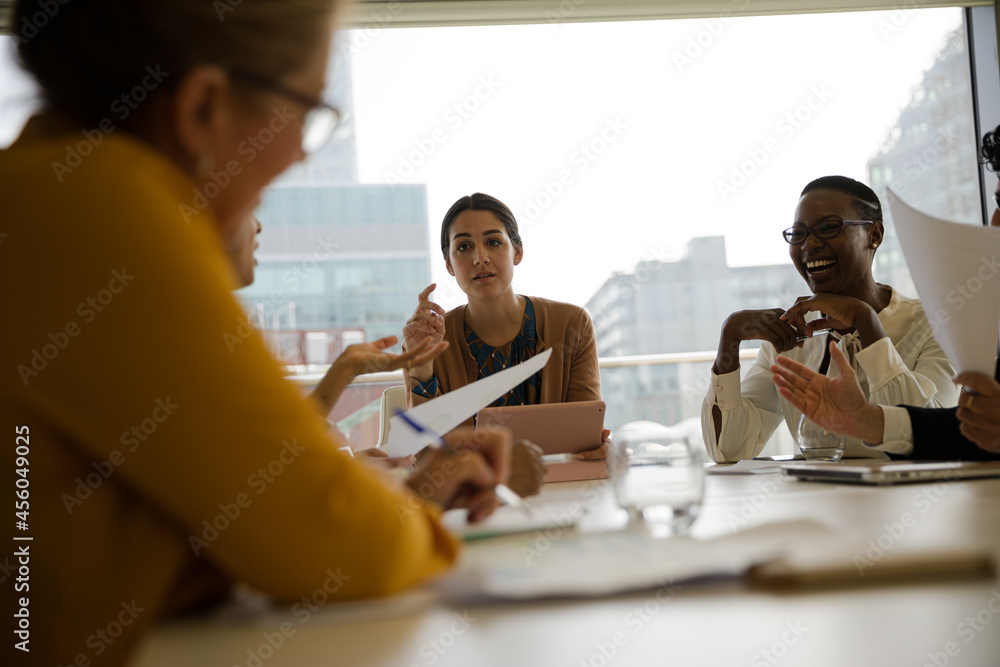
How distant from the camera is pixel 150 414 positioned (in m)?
0.50

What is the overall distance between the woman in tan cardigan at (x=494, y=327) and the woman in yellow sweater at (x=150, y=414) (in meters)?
1.92

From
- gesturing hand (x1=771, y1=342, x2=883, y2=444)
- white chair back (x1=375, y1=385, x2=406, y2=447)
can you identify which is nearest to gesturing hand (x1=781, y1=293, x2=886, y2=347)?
gesturing hand (x1=771, y1=342, x2=883, y2=444)

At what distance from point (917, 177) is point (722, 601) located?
16.6 ft

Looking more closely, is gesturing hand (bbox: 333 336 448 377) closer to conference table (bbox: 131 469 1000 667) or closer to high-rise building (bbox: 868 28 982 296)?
conference table (bbox: 131 469 1000 667)

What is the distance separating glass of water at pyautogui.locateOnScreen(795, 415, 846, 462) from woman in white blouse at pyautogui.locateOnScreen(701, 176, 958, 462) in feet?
1.64

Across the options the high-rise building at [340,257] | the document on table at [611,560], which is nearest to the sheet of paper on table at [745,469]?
the document on table at [611,560]

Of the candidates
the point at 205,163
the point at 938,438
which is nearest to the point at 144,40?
the point at 205,163

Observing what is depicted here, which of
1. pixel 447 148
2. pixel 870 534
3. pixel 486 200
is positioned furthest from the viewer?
pixel 447 148

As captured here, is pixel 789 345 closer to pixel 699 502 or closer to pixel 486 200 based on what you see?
pixel 486 200

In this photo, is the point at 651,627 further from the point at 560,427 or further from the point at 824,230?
the point at 824,230

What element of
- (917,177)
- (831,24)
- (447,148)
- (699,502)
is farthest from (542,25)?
(699,502)

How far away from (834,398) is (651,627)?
1.24 metres

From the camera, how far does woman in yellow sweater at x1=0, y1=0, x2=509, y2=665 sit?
50cm

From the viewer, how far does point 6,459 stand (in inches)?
21.5
